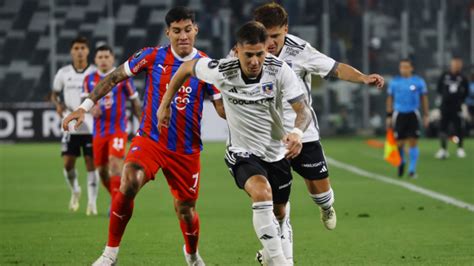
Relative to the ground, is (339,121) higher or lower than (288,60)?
lower

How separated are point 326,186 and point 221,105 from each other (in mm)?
1760

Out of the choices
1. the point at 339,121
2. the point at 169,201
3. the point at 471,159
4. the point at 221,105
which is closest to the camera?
the point at 221,105

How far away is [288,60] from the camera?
31.3ft

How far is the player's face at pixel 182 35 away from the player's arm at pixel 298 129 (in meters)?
1.47

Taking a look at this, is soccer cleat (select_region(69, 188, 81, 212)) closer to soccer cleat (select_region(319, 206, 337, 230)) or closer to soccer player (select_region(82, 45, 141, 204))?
soccer player (select_region(82, 45, 141, 204))

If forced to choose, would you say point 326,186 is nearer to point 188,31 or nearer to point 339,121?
point 188,31

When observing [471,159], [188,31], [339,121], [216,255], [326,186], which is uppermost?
[188,31]

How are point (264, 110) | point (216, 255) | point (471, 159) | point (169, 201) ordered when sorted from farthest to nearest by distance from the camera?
point (471, 159)
point (169, 201)
point (216, 255)
point (264, 110)

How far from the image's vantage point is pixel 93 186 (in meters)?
14.9

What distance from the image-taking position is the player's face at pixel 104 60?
14648 mm

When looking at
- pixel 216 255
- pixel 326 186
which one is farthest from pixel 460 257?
pixel 216 255

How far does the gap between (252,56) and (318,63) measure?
5.30 ft

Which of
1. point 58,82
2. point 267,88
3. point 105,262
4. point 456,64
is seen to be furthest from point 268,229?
point 456,64

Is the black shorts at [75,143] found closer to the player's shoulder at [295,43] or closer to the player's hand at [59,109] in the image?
the player's hand at [59,109]
